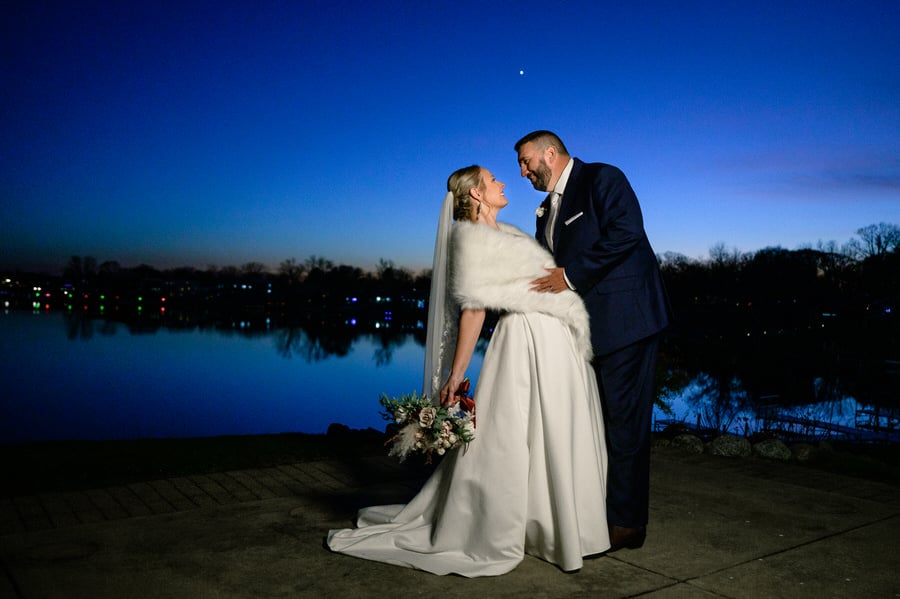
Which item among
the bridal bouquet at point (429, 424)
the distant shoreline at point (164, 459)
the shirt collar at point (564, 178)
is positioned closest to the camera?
the bridal bouquet at point (429, 424)

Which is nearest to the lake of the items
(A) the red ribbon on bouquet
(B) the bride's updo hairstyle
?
(A) the red ribbon on bouquet

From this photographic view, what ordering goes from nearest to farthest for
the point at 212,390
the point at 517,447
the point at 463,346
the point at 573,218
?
the point at 517,447, the point at 463,346, the point at 573,218, the point at 212,390

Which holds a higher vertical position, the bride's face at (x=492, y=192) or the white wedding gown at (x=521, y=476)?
the bride's face at (x=492, y=192)

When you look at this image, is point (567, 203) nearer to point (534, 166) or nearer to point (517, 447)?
point (534, 166)

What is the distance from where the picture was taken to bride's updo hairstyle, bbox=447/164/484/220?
Answer: 12.6 feet

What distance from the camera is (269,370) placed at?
45375mm

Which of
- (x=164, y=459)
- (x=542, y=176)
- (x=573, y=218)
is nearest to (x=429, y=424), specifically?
(x=573, y=218)

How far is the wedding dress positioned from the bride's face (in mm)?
168

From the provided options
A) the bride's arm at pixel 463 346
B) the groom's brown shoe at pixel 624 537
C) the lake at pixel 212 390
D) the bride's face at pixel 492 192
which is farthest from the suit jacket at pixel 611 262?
the lake at pixel 212 390

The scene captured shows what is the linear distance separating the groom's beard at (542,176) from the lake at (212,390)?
29.1 ft

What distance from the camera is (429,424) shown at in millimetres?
3541

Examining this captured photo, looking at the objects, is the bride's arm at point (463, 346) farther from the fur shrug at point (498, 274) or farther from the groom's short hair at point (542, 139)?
the groom's short hair at point (542, 139)

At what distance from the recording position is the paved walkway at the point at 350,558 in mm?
3379

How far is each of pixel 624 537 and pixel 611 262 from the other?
1643 millimetres
